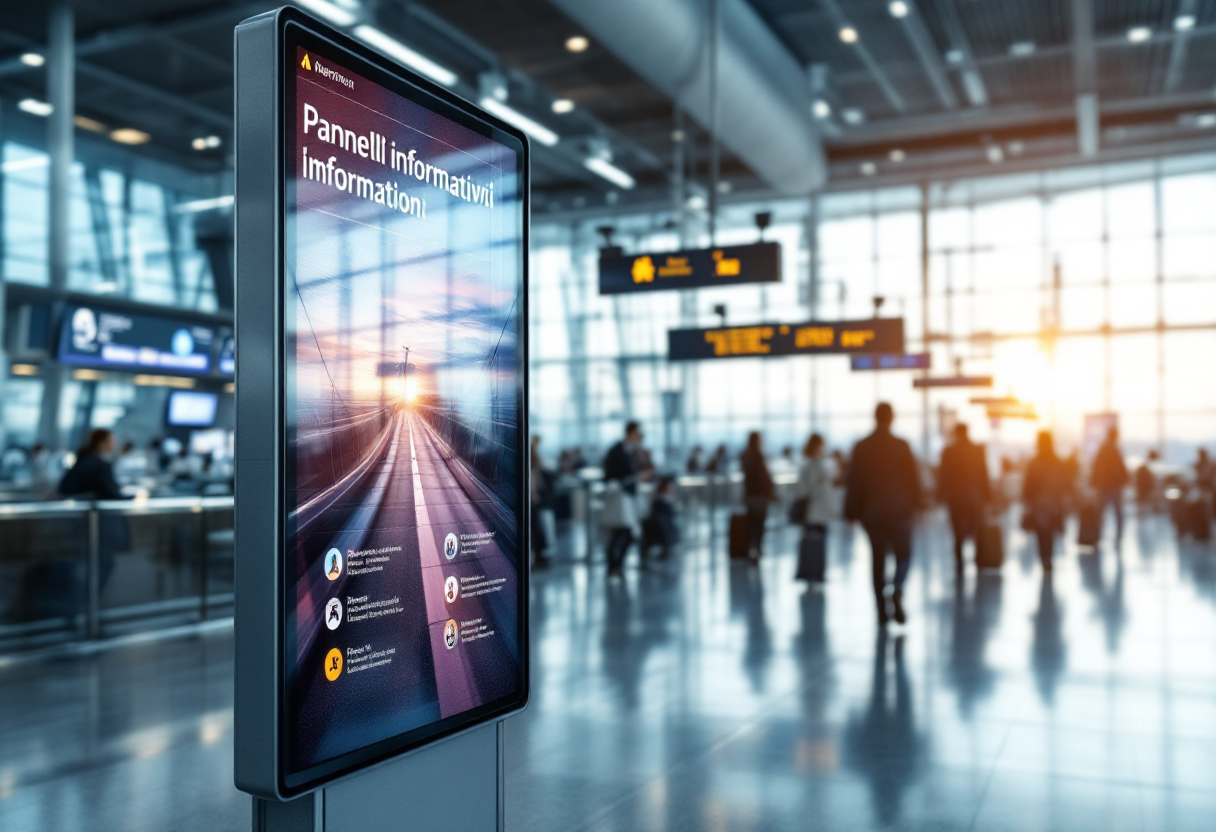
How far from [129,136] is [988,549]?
17537 millimetres

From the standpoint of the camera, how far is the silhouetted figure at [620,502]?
1272cm

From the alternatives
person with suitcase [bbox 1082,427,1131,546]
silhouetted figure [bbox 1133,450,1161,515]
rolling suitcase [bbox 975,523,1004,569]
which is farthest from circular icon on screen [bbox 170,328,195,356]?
silhouetted figure [bbox 1133,450,1161,515]

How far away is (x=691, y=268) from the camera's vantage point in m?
11.1

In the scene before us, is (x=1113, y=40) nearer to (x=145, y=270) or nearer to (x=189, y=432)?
(x=189, y=432)

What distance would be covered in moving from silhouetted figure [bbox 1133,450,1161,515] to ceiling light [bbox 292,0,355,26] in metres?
19.7

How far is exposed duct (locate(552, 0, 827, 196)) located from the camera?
10746 mm

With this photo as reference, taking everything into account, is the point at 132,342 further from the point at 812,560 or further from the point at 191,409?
the point at 812,560

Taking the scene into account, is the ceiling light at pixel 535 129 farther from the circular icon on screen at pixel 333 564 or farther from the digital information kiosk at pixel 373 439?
the circular icon on screen at pixel 333 564

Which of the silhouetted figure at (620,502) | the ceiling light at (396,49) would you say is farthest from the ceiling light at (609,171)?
the silhouetted figure at (620,502)

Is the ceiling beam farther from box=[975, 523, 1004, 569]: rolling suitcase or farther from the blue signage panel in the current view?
the blue signage panel

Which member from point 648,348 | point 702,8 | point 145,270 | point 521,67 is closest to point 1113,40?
point 702,8

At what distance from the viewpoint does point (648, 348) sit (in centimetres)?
2952

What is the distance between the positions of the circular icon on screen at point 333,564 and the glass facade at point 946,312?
20.7 m

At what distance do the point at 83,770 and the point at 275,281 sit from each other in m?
3.50
